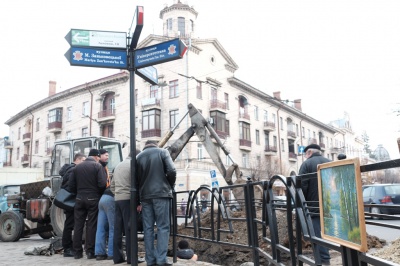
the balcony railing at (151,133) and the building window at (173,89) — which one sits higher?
the building window at (173,89)

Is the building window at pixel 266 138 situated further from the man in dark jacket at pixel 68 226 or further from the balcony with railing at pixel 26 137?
the man in dark jacket at pixel 68 226

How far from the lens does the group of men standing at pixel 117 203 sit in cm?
593

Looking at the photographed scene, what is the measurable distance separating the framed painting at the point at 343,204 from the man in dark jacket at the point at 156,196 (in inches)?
137

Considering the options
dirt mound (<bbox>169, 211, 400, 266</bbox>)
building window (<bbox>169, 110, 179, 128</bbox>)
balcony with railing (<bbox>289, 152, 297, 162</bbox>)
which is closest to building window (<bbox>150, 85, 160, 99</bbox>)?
building window (<bbox>169, 110, 179, 128</bbox>)

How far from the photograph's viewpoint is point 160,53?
5918mm

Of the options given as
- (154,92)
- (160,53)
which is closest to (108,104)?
(154,92)

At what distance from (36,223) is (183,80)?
28.3 metres

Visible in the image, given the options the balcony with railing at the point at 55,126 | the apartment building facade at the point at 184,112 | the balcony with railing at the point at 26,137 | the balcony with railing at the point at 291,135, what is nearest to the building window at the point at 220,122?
the apartment building facade at the point at 184,112

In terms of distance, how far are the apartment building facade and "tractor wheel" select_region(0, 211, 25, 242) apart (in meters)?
22.0

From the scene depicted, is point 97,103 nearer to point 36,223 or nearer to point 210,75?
point 210,75

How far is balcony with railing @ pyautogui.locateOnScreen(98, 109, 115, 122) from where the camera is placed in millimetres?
43231

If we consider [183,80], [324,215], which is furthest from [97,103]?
[324,215]

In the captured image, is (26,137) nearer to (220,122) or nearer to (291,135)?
(220,122)

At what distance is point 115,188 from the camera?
6.66 m
